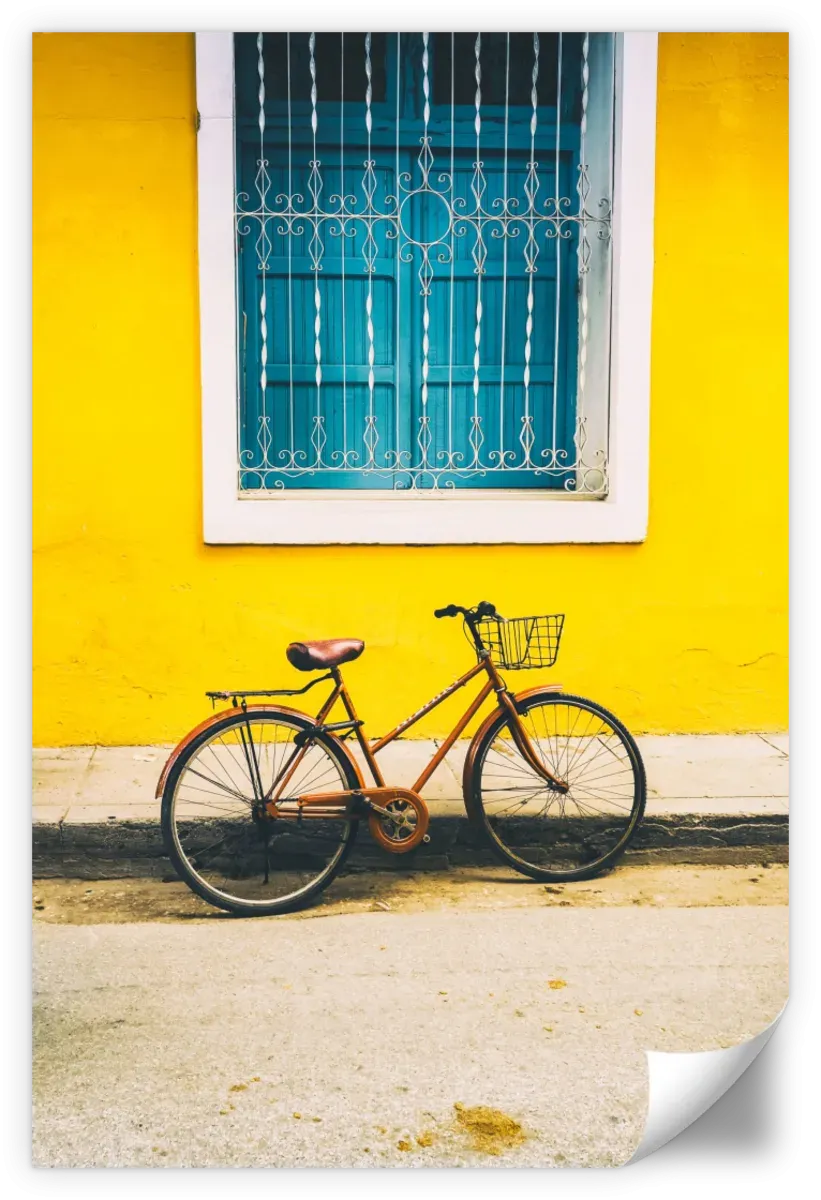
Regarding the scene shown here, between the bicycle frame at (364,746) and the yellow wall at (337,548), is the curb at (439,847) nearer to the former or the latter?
the bicycle frame at (364,746)

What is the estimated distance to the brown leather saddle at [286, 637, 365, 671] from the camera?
4.24m

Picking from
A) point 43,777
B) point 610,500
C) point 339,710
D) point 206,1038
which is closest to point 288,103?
point 610,500

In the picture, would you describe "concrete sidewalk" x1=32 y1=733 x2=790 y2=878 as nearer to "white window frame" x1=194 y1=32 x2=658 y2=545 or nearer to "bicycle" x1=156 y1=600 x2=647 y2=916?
"bicycle" x1=156 y1=600 x2=647 y2=916

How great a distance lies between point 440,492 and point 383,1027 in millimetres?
3115

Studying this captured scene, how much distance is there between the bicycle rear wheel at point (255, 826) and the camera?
4.24 meters

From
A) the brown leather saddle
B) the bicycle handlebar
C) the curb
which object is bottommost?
the curb

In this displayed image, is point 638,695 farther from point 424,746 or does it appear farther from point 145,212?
point 145,212

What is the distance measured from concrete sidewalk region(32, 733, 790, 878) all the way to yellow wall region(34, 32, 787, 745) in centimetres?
44

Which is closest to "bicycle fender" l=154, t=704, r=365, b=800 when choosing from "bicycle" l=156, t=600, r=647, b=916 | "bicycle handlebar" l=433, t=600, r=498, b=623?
"bicycle" l=156, t=600, r=647, b=916

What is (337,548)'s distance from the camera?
5.82 m

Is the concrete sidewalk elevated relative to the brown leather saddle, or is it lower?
lower

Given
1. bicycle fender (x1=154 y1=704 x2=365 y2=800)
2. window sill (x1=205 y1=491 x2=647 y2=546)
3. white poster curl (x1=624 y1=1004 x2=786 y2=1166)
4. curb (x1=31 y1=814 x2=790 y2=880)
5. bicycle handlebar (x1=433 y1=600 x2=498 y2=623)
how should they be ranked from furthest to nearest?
window sill (x1=205 y1=491 x2=647 y2=546)
curb (x1=31 y1=814 x2=790 y2=880)
bicycle handlebar (x1=433 y1=600 x2=498 y2=623)
bicycle fender (x1=154 y1=704 x2=365 y2=800)
white poster curl (x1=624 y1=1004 x2=786 y2=1166)

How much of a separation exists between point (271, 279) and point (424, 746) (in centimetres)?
245

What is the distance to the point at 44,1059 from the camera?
325 cm
